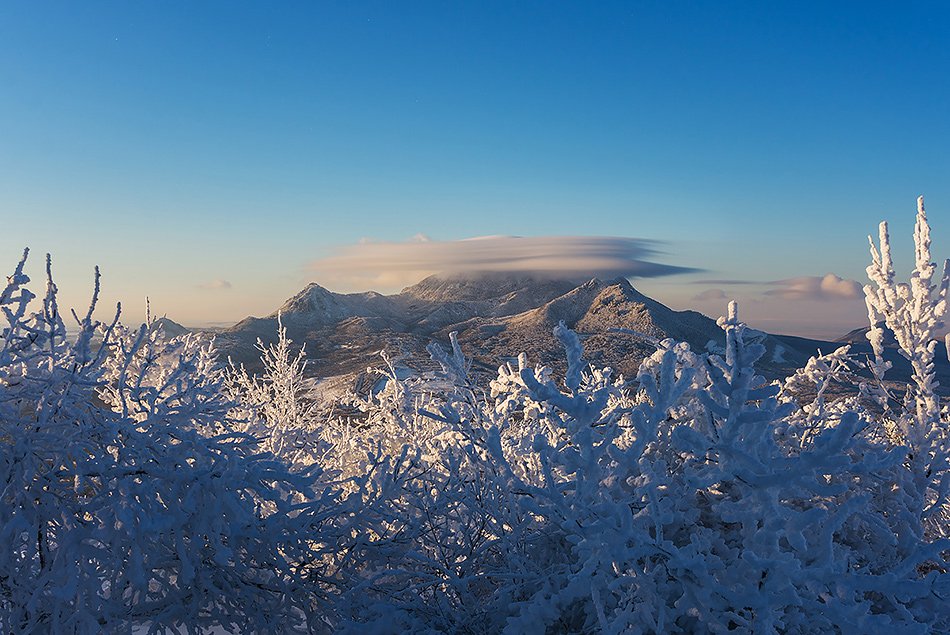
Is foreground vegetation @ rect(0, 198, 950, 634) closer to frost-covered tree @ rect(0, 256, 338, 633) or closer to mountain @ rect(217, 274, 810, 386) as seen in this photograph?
frost-covered tree @ rect(0, 256, 338, 633)

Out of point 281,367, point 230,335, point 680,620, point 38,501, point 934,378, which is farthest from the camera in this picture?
point 230,335

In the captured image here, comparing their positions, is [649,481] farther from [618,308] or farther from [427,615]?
[618,308]

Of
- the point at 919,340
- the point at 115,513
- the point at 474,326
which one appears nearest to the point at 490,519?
the point at 115,513

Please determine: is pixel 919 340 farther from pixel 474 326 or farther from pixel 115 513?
pixel 474 326

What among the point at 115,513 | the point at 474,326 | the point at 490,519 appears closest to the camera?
the point at 115,513

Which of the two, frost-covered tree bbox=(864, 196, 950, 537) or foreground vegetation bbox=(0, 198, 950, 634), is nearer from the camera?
foreground vegetation bbox=(0, 198, 950, 634)

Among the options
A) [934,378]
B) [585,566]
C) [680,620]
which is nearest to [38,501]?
[585,566]

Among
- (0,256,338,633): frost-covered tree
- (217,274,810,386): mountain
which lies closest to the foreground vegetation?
(0,256,338,633): frost-covered tree

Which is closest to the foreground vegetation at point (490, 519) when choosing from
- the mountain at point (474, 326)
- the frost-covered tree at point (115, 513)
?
the frost-covered tree at point (115, 513)

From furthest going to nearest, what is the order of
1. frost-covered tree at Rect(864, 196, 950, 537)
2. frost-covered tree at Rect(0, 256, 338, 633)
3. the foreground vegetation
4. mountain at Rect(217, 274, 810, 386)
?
mountain at Rect(217, 274, 810, 386), frost-covered tree at Rect(864, 196, 950, 537), frost-covered tree at Rect(0, 256, 338, 633), the foreground vegetation
